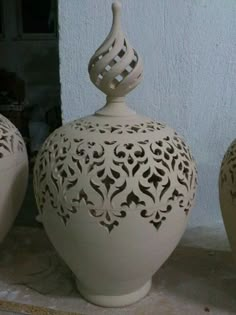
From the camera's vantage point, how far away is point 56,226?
0.63 meters

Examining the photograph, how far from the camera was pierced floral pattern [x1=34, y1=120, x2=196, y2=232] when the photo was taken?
0.59 m

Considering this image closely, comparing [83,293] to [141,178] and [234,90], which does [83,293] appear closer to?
[141,178]

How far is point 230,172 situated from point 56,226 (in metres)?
0.28

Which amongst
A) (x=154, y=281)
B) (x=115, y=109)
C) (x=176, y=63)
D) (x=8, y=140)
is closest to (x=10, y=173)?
(x=8, y=140)

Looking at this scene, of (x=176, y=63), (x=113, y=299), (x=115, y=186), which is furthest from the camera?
(x=176, y=63)

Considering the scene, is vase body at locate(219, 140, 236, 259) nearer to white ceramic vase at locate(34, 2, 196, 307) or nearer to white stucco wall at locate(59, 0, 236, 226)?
white ceramic vase at locate(34, 2, 196, 307)

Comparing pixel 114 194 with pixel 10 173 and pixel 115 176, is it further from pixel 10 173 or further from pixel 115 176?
pixel 10 173

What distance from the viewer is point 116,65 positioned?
630 millimetres

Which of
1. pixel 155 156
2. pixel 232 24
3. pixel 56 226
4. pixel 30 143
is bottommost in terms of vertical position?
pixel 30 143

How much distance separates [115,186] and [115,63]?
0.63 feet

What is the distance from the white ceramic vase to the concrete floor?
6cm

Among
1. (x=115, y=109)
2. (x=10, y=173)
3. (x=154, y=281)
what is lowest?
(x=154, y=281)

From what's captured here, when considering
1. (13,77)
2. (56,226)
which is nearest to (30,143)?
(13,77)

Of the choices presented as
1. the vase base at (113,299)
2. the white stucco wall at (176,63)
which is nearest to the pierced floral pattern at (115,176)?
the vase base at (113,299)
